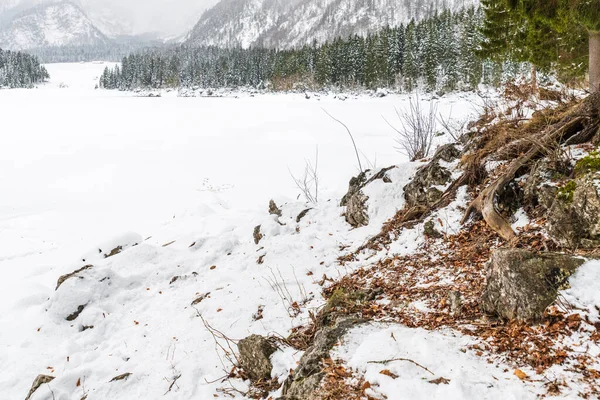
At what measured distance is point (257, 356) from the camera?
3316 millimetres

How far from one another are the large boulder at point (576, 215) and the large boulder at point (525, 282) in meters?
0.75

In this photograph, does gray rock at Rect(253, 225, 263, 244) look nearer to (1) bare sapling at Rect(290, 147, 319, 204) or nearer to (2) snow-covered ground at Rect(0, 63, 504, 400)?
(2) snow-covered ground at Rect(0, 63, 504, 400)

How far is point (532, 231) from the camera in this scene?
3.66m

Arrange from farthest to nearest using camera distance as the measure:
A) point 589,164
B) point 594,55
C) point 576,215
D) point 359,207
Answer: point 594,55 → point 359,207 → point 589,164 → point 576,215

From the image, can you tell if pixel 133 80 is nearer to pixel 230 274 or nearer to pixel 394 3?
pixel 230 274

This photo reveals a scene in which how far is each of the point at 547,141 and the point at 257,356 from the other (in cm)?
438

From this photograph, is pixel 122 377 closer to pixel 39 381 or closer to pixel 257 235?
pixel 39 381

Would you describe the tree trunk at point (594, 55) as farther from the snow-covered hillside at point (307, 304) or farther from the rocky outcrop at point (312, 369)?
the rocky outcrop at point (312, 369)

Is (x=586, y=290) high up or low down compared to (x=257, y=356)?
up

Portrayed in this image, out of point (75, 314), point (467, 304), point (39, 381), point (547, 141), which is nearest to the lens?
point (467, 304)

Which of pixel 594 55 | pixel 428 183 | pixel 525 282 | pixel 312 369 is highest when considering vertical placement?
pixel 594 55

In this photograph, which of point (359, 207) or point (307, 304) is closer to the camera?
point (307, 304)

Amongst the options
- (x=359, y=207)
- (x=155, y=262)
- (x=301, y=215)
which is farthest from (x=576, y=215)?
(x=155, y=262)

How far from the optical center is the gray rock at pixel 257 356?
127 inches
